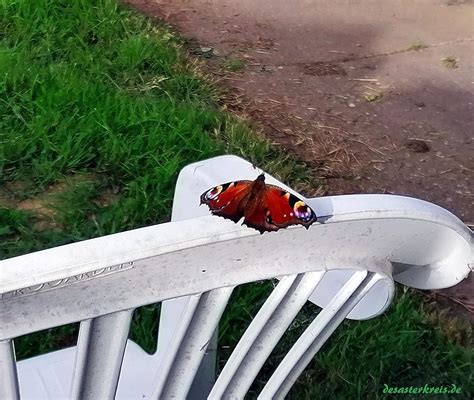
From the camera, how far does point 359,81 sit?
375 centimetres

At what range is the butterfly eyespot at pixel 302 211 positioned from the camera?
0.89 metres

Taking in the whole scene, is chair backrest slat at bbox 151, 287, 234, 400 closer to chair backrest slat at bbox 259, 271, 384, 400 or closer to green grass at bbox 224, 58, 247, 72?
chair backrest slat at bbox 259, 271, 384, 400

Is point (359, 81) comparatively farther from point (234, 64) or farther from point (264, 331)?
point (264, 331)

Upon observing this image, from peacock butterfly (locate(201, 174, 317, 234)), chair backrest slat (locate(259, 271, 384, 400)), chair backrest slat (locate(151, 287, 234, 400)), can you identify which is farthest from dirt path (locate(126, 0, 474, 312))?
peacock butterfly (locate(201, 174, 317, 234))

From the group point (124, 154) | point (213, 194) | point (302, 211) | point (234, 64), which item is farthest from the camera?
point (234, 64)

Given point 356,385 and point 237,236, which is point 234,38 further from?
point 237,236

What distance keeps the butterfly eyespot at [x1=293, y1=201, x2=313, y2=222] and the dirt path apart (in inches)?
70.2

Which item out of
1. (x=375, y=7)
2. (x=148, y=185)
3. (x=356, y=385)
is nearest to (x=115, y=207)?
(x=148, y=185)

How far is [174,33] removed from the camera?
12.7 ft

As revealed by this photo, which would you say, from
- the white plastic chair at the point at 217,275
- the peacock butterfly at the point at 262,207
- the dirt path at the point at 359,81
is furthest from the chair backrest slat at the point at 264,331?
the dirt path at the point at 359,81

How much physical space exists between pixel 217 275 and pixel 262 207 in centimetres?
9

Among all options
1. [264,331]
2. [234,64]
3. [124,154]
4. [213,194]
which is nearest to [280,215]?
[213,194]

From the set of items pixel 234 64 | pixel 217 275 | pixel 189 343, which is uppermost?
pixel 217 275

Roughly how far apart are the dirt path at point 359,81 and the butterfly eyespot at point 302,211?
1.78 meters
